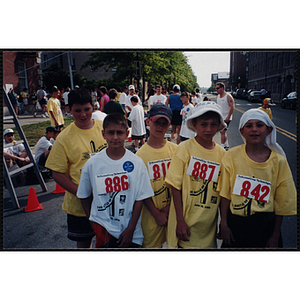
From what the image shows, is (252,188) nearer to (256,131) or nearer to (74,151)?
(256,131)

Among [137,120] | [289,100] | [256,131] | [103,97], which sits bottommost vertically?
[137,120]

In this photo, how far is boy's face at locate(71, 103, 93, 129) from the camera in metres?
2.27

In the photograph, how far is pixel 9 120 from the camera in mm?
3338

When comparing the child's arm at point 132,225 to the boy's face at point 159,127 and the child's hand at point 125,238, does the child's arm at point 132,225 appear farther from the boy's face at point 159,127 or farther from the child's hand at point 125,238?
the boy's face at point 159,127

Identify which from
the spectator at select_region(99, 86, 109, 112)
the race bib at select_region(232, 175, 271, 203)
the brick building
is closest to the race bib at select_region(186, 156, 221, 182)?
the race bib at select_region(232, 175, 271, 203)

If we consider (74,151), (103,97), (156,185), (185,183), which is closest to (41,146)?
(103,97)

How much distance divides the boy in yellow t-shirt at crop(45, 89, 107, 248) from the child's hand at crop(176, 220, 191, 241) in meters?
0.87

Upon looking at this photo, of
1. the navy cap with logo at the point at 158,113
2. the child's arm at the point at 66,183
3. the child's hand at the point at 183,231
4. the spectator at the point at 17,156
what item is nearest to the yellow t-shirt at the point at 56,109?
the spectator at the point at 17,156

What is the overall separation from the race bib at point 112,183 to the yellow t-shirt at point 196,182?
14.0 inches

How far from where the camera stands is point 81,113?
2.27 metres

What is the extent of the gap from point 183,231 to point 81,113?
1354 mm

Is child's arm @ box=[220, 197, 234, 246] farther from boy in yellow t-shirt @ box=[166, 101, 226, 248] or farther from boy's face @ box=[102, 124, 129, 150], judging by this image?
boy's face @ box=[102, 124, 129, 150]

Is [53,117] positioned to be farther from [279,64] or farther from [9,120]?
[279,64]

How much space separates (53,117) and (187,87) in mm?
1947
